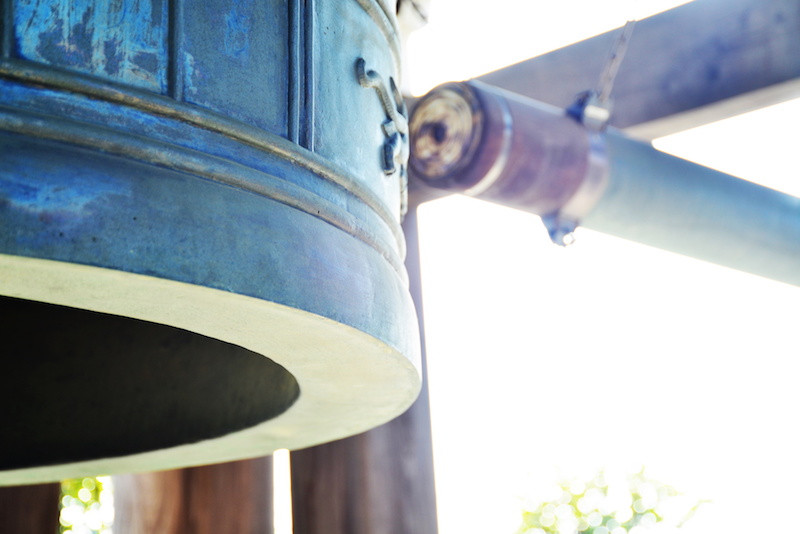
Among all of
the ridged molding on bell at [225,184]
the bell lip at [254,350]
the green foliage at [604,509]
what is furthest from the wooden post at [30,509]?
the green foliage at [604,509]

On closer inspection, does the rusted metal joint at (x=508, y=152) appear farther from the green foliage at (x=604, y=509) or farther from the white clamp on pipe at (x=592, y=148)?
the green foliage at (x=604, y=509)

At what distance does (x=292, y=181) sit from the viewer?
97 centimetres

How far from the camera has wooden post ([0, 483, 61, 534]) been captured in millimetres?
2510

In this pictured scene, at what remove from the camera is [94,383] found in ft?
5.15

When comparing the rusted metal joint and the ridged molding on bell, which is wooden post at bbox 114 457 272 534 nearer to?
the rusted metal joint

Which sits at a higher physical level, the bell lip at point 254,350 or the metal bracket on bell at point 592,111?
the metal bracket on bell at point 592,111

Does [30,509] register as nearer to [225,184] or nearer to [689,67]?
[225,184]

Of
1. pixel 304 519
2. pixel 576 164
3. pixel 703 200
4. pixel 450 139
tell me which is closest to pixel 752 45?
pixel 703 200

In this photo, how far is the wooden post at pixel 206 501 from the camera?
2807 millimetres

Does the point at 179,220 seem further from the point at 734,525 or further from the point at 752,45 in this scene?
the point at 734,525

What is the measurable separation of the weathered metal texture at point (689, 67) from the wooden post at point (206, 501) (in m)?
1.41

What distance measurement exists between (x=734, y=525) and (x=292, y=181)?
49.0 ft

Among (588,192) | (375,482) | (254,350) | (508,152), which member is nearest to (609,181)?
(588,192)

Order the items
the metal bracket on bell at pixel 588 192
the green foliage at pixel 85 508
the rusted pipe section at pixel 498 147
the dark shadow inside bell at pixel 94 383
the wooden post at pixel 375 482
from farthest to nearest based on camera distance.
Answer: the green foliage at pixel 85 508, the wooden post at pixel 375 482, the metal bracket on bell at pixel 588 192, the rusted pipe section at pixel 498 147, the dark shadow inside bell at pixel 94 383
